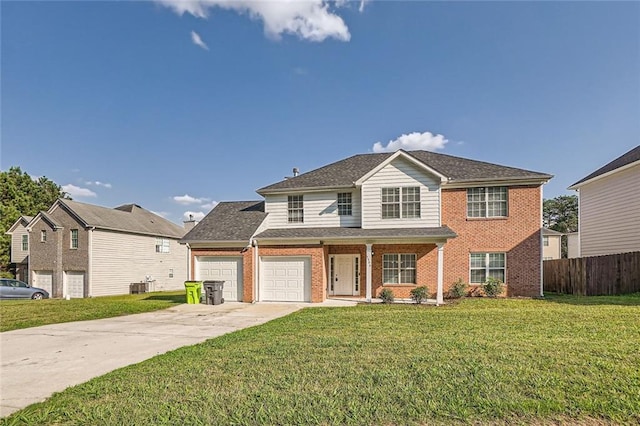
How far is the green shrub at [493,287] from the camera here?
1502 cm

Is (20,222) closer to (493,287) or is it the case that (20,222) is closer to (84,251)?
(84,251)

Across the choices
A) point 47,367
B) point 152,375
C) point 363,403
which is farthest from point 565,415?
point 47,367

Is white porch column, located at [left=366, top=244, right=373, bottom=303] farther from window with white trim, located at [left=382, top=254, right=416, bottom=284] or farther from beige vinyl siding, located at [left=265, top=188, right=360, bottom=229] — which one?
beige vinyl siding, located at [left=265, top=188, right=360, bottom=229]

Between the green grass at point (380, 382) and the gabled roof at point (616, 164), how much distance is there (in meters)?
12.6

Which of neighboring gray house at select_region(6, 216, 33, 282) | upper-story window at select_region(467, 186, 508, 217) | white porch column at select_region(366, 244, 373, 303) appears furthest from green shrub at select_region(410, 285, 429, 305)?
neighboring gray house at select_region(6, 216, 33, 282)

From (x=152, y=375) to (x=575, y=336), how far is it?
26.1 ft

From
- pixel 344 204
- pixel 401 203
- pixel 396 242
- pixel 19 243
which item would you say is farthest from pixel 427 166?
pixel 19 243

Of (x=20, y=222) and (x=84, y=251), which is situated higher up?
(x=20, y=222)

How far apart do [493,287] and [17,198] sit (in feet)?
150

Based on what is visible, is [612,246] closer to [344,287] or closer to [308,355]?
[344,287]

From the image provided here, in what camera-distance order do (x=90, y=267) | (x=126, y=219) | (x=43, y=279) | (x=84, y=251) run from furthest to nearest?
(x=126, y=219) < (x=43, y=279) < (x=84, y=251) < (x=90, y=267)

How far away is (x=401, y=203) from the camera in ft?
52.2

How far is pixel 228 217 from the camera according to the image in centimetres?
1820

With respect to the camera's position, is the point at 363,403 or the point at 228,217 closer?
the point at 363,403
